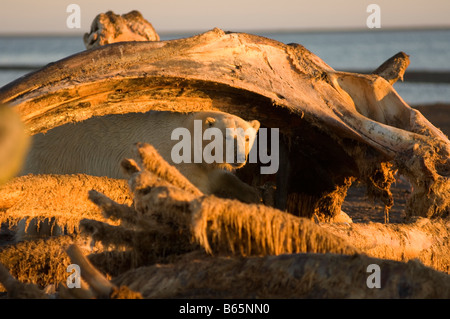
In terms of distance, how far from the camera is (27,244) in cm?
393

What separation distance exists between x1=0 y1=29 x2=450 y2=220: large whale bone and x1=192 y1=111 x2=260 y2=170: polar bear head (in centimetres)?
10

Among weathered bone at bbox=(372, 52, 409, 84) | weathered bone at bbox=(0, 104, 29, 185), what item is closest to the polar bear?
weathered bone at bbox=(372, 52, 409, 84)

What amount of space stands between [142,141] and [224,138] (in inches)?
23.4

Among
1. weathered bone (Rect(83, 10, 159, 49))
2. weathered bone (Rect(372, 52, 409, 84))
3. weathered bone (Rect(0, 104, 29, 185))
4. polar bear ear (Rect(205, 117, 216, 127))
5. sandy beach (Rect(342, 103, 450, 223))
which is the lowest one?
sandy beach (Rect(342, 103, 450, 223))

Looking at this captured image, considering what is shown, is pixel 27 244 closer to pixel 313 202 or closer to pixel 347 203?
pixel 313 202

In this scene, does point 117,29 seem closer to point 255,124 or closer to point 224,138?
point 224,138

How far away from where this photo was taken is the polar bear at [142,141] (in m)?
4.61

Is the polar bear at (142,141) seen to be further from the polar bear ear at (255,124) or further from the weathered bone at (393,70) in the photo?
the weathered bone at (393,70)

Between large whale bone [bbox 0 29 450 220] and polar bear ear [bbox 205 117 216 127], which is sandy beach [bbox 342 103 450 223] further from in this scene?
polar bear ear [bbox 205 117 216 127]

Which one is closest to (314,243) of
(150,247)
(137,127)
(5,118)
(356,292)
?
(356,292)

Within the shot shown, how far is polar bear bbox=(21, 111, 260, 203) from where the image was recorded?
4605 millimetres

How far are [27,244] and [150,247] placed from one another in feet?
5.41

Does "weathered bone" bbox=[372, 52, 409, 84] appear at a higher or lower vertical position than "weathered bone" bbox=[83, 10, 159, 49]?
lower

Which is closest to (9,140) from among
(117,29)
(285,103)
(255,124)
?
(285,103)
